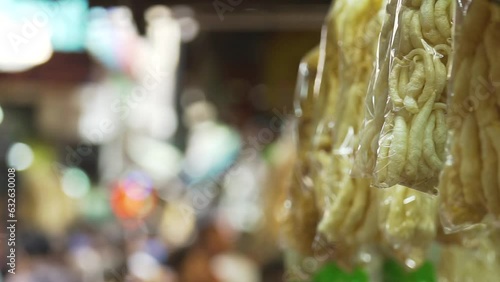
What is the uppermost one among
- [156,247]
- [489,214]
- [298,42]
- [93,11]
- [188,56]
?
[489,214]

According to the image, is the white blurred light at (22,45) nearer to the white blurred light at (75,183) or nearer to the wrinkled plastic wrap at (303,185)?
the white blurred light at (75,183)

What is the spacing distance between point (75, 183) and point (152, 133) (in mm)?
578

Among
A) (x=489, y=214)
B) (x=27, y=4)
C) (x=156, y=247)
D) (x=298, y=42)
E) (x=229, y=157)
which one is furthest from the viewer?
(x=229, y=157)

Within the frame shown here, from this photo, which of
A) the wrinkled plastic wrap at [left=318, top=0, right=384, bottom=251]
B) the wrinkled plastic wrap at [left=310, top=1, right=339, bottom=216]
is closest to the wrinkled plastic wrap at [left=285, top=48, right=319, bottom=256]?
the wrinkled plastic wrap at [left=310, top=1, right=339, bottom=216]

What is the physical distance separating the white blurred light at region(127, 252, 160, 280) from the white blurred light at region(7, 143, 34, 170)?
610mm

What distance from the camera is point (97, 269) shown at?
3.42 m

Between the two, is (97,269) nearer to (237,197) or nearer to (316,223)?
(237,197)

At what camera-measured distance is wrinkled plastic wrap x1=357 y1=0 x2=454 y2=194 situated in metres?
Result: 1.11

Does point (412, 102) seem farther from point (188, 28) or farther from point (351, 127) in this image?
point (188, 28)

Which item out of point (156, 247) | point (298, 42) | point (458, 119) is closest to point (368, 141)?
point (458, 119)

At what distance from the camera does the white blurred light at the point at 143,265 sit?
3.59 metres

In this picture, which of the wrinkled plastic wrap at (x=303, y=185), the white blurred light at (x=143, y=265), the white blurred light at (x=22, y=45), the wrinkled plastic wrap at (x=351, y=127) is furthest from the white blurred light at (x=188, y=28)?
the wrinkled plastic wrap at (x=351, y=127)

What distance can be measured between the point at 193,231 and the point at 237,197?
0.29 metres

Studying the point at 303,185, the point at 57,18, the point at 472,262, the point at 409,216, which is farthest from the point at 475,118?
the point at 57,18
